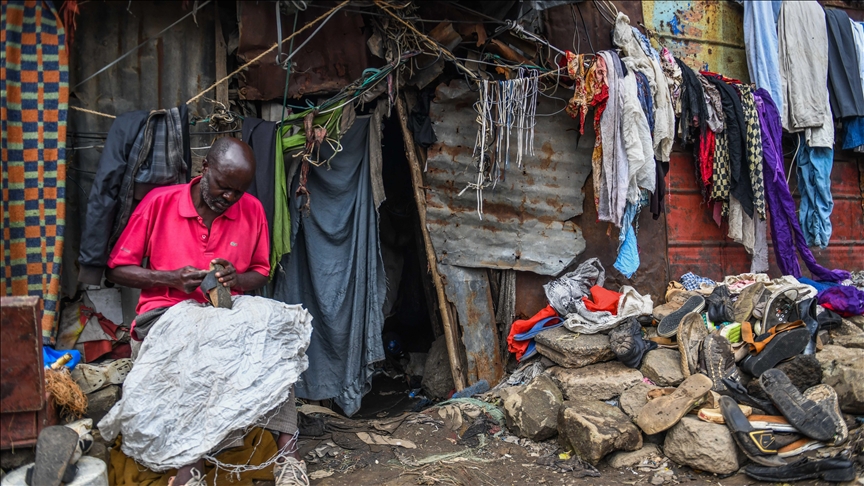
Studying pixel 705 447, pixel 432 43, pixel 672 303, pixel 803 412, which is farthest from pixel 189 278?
pixel 672 303

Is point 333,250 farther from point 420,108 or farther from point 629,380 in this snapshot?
point 629,380

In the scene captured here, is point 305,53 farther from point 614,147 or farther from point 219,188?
point 614,147

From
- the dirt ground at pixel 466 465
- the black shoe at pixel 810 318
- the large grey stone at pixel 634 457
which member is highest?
the black shoe at pixel 810 318

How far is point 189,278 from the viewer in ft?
11.1

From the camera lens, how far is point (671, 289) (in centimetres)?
536

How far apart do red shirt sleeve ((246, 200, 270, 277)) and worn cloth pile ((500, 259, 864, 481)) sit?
1.86 m

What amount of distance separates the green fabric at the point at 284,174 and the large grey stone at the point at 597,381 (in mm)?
2119

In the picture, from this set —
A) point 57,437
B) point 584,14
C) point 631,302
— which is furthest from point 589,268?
point 57,437

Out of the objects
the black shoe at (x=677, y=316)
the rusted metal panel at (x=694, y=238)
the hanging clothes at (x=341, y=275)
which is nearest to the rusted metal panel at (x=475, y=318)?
the hanging clothes at (x=341, y=275)

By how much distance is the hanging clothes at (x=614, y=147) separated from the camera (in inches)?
186

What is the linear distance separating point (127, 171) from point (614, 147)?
3326 mm

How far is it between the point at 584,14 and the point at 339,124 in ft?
7.83

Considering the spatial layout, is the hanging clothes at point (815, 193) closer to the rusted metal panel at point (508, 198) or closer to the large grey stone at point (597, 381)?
the rusted metal panel at point (508, 198)

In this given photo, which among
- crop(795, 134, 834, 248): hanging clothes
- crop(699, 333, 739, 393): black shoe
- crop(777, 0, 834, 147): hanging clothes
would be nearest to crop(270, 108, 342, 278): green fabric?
crop(699, 333, 739, 393): black shoe
